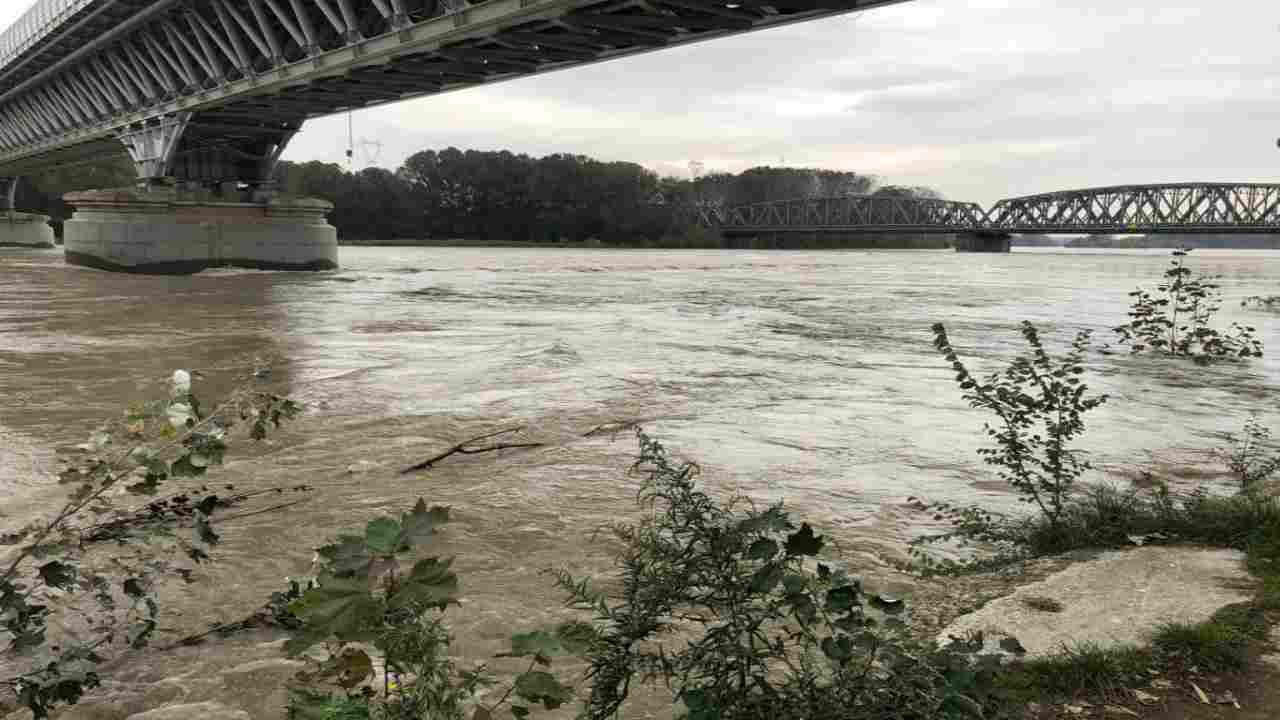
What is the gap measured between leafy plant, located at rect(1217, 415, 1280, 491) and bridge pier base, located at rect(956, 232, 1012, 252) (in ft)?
471

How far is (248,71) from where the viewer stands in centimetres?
3462

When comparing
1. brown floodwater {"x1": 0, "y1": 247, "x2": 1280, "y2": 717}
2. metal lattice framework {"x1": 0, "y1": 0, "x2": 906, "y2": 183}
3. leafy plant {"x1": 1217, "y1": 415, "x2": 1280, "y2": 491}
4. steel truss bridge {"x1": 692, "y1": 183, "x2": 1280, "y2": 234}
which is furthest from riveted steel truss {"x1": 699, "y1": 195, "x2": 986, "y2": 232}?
leafy plant {"x1": 1217, "y1": 415, "x2": 1280, "y2": 491}

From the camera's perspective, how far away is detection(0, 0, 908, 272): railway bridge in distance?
25531 mm

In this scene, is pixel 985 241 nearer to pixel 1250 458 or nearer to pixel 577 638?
pixel 1250 458

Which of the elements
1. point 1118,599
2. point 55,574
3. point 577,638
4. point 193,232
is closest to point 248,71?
point 193,232

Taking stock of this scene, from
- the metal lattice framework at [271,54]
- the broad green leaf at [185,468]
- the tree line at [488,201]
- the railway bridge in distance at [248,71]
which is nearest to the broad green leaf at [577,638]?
the broad green leaf at [185,468]

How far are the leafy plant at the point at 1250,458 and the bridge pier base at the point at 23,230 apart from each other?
3675 inches

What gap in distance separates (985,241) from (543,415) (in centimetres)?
15424

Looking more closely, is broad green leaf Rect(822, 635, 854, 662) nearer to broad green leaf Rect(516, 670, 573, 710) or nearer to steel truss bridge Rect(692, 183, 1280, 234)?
broad green leaf Rect(516, 670, 573, 710)

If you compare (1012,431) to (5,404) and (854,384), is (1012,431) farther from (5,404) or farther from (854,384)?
(5,404)

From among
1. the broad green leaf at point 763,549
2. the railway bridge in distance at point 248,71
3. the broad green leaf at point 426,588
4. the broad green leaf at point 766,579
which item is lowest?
the broad green leaf at point 766,579

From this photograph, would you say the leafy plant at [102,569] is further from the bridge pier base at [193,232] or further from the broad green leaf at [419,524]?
the bridge pier base at [193,232]

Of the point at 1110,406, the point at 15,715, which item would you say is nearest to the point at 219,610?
the point at 15,715

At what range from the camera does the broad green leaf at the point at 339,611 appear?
6.06 feet
